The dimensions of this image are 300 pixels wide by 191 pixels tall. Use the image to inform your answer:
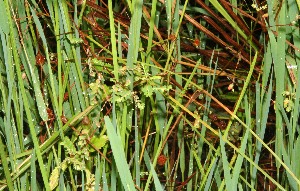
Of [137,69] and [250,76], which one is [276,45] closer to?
[250,76]

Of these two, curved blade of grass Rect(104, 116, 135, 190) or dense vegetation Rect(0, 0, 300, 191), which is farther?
dense vegetation Rect(0, 0, 300, 191)

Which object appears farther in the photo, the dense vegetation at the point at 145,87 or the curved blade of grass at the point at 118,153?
the dense vegetation at the point at 145,87

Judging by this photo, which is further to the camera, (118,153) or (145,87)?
(145,87)
